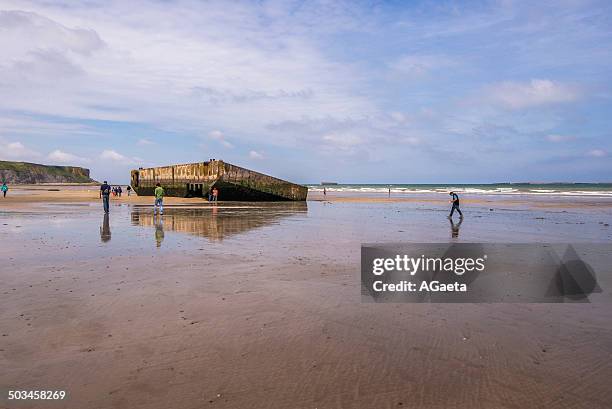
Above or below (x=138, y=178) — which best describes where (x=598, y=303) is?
below

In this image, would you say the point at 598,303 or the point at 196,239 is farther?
the point at 196,239

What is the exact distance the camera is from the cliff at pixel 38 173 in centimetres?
14309

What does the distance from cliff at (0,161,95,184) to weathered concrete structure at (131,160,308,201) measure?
420 feet

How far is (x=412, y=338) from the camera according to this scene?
4.91m

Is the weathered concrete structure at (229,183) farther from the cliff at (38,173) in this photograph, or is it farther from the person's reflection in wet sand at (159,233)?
the cliff at (38,173)

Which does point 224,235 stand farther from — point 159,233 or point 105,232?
point 105,232

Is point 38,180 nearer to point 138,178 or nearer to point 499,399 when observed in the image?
point 138,178

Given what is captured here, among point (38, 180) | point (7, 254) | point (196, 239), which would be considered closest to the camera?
point (7, 254)

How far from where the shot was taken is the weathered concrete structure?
35500 mm

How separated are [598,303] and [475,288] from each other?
1.74 meters

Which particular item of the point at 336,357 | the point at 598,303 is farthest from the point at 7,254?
the point at 598,303

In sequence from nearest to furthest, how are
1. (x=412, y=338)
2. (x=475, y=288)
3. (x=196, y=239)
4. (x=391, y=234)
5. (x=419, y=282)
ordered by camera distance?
(x=412, y=338)
(x=475, y=288)
(x=419, y=282)
(x=196, y=239)
(x=391, y=234)

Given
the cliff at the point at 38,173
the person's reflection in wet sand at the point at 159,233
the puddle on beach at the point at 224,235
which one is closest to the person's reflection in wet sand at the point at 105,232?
the puddle on beach at the point at 224,235

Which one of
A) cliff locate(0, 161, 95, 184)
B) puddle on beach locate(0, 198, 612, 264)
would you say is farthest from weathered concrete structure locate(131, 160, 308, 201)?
cliff locate(0, 161, 95, 184)
